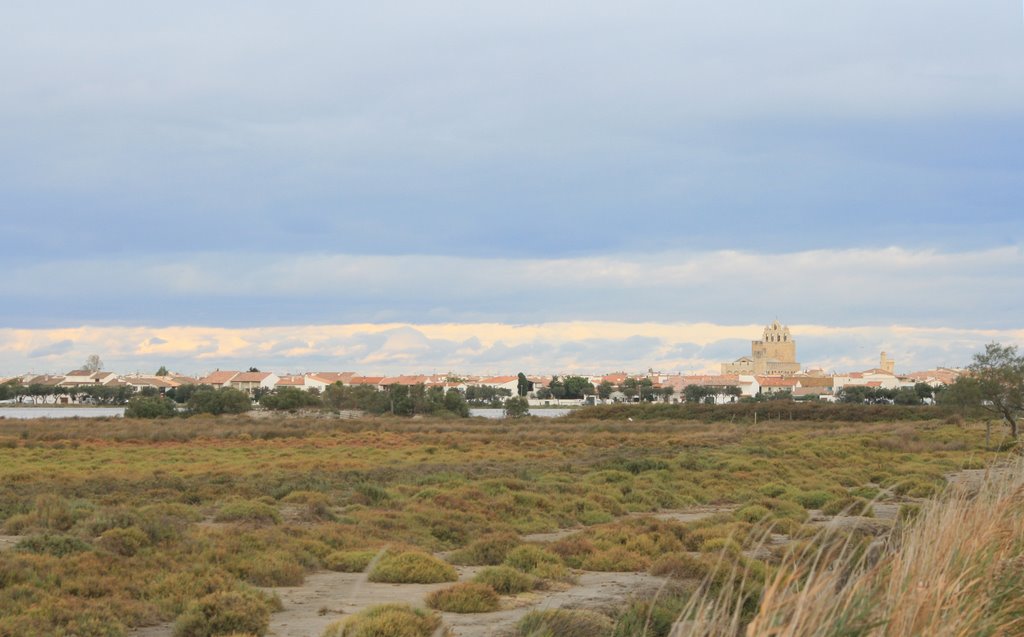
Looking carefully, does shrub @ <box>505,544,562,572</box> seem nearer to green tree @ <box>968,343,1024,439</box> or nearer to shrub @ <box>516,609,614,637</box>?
shrub @ <box>516,609,614,637</box>

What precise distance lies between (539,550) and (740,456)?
27583mm

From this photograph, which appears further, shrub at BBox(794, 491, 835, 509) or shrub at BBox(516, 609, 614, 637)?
shrub at BBox(794, 491, 835, 509)

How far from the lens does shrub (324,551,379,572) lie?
55.9 feet

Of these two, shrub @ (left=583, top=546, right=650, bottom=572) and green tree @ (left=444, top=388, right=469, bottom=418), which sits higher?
green tree @ (left=444, top=388, right=469, bottom=418)

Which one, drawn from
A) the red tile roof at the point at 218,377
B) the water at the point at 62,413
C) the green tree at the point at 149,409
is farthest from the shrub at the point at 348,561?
the red tile roof at the point at 218,377

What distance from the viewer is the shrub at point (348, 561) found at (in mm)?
17033

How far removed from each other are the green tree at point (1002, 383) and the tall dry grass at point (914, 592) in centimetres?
4827

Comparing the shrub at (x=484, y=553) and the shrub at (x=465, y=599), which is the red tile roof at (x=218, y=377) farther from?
the shrub at (x=465, y=599)

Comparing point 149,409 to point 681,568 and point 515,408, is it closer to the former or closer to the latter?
point 515,408

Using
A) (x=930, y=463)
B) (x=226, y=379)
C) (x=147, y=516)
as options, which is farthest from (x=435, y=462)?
(x=226, y=379)

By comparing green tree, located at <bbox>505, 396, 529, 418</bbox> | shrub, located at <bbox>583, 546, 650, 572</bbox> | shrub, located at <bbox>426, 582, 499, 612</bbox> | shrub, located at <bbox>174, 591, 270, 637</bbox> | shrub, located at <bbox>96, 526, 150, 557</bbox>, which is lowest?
shrub, located at <bbox>583, 546, 650, 572</bbox>

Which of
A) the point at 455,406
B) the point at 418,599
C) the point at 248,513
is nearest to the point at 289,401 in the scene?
the point at 455,406

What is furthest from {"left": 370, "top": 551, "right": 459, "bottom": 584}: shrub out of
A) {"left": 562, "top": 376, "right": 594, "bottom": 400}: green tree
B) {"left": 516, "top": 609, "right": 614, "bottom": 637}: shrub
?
{"left": 562, "top": 376, "right": 594, "bottom": 400}: green tree

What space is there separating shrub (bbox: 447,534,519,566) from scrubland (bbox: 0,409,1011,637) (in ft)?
0.13
